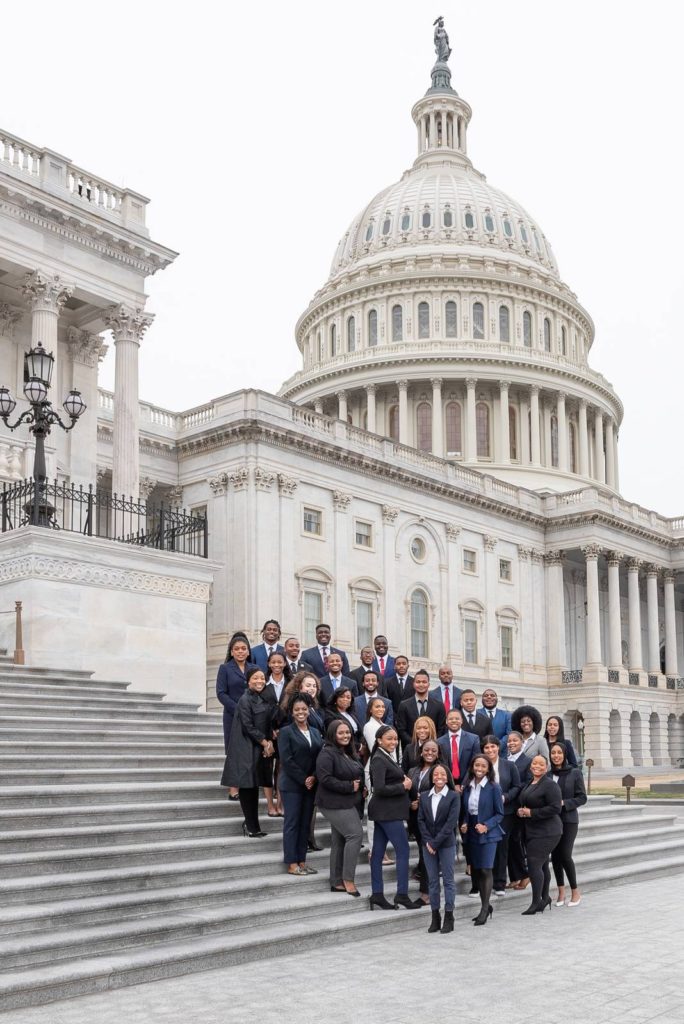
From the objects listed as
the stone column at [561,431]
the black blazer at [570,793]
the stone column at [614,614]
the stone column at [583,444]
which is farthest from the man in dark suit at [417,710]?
the stone column at [583,444]

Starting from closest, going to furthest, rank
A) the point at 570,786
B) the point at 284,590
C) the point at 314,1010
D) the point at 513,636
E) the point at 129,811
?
the point at 314,1010 < the point at 129,811 < the point at 570,786 < the point at 284,590 < the point at 513,636

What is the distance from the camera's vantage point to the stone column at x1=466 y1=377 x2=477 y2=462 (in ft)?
263

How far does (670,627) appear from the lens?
7381 centimetres

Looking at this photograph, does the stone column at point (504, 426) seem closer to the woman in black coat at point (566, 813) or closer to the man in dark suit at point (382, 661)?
the man in dark suit at point (382, 661)

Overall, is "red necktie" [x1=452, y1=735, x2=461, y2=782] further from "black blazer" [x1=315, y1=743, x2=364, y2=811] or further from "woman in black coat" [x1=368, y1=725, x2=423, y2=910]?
"black blazer" [x1=315, y1=743, x2=364, y2=811]

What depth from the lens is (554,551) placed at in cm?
6800

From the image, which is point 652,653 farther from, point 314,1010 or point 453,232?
point 314,1010

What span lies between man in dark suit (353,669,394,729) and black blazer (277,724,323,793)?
4.62 ft

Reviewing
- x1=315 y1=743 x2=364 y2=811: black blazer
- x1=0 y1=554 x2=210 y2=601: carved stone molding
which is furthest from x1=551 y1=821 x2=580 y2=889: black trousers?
x1=0 y1=554 x2=210 y2=601: carved stone molding

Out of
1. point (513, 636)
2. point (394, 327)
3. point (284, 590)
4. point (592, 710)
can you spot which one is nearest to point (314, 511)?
point (284, 590)

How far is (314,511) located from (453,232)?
44.3 m

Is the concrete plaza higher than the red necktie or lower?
lower

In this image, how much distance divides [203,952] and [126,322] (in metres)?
22.8

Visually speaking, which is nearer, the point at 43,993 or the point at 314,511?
the point at 43,993
